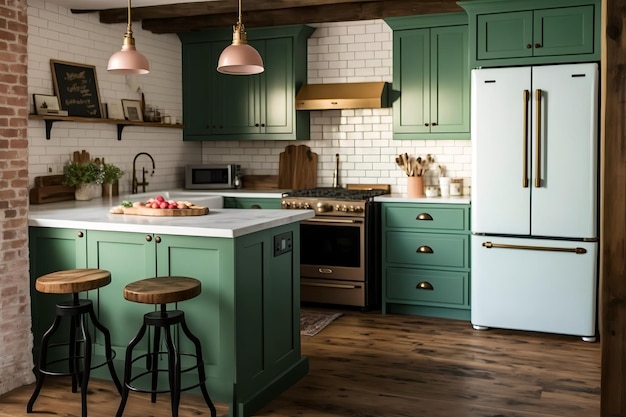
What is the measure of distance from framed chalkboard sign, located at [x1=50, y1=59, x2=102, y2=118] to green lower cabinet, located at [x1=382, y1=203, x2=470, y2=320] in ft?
8.82

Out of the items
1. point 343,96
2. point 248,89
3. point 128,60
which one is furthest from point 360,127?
point 128,60

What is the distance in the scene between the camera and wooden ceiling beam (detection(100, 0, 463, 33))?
240 inches

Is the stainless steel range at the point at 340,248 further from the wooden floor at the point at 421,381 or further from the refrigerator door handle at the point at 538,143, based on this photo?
the refrigerator door handle at the point at 538,143

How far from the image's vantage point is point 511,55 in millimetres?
5547

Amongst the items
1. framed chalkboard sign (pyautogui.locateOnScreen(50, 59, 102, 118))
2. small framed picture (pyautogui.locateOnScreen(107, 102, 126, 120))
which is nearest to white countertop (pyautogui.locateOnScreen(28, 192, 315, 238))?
framed chalkboard sign (pyautogui.locateOnScreen(50, 59, 102, 118))

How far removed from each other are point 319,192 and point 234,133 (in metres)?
1.17

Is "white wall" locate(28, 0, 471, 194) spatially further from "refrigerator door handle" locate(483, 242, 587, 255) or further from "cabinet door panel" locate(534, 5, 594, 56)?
"cabinet door panel" locate(534, 5, 594, 56)

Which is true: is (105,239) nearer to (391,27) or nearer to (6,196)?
(6,196)

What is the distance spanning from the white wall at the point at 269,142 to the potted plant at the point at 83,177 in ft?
0.56

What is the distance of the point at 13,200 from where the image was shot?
171 inches

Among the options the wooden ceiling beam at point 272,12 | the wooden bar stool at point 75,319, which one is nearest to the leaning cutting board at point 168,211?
the wooden bar stool at point 75,319

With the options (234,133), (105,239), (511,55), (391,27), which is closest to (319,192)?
(234,133)

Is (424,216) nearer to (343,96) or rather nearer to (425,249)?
(425,249)

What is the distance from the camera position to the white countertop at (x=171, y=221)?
393 cm
